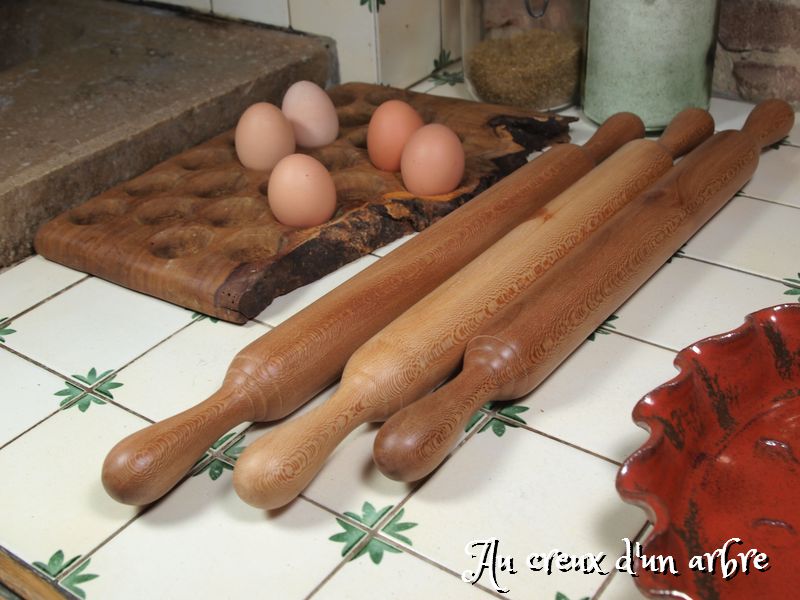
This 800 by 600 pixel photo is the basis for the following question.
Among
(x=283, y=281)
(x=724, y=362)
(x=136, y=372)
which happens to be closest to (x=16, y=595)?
(x=136, y=372)

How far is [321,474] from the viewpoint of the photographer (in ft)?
2.29

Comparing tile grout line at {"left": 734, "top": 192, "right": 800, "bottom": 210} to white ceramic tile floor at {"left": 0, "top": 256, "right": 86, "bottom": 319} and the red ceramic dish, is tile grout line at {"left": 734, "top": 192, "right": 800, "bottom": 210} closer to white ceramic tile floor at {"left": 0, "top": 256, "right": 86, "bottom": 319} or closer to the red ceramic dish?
the red ceramic dish

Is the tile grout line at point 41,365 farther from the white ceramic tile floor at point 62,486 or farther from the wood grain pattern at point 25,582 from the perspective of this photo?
the wood grain pattern at point 25,582

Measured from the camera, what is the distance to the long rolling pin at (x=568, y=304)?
0.65 meters

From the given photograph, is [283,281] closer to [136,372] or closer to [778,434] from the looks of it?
[136,372]

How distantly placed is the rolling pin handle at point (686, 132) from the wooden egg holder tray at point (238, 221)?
0.47 ft

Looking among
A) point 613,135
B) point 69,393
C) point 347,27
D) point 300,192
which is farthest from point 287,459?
point 347,27

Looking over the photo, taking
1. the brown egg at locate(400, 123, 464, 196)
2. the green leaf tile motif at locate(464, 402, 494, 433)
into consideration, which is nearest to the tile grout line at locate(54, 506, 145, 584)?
the green leaf tile motif at locate(464, 402, 494, 433)

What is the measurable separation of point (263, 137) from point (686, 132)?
47cm

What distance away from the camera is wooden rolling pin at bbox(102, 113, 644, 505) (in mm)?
652

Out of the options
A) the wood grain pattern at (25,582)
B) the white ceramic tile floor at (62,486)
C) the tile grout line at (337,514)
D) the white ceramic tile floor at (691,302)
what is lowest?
the wood grain pattern at (25,582)

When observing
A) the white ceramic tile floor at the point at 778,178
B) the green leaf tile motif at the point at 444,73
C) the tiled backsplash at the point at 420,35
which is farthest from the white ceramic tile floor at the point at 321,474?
the green leaf tile motif at the point at 444,73

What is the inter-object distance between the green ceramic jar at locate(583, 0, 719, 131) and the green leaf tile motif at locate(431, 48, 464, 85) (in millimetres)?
252

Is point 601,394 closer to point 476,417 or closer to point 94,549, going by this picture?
point 476,417
